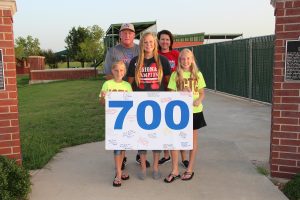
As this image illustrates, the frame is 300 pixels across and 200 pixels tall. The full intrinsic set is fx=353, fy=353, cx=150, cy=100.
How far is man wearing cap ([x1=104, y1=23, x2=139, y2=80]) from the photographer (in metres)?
4.44

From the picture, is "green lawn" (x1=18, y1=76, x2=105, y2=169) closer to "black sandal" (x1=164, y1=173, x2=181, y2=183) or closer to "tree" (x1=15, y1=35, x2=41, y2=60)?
"black sandal" (x1=164, y1=173, x2=181, y2=183)

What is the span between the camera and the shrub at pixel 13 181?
343cm

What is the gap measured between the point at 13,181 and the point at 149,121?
1593 mm

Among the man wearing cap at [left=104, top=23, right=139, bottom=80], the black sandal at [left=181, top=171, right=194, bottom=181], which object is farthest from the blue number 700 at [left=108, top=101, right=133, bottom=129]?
the black sandal at [left=181, top=171, right=194, bottom=181]

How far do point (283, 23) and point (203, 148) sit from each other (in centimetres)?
241

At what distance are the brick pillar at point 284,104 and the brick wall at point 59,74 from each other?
101 feet

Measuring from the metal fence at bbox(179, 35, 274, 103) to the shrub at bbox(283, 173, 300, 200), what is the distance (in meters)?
6.06

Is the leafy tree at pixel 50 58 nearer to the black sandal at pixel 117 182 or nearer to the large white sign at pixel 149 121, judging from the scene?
the large white sign at pixel 149 121

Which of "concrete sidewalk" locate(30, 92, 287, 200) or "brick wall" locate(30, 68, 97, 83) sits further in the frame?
"brick wall" locate(30, 68, 97, 83)

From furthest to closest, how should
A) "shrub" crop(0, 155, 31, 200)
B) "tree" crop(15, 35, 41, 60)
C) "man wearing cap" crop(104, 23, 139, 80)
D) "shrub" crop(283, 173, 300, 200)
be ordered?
"tree" crop(15, 35, 41, 60), "man wearing cap" crop(104, 23, 139, 80), "shrub" crop(283, 173, 300, 200), "shrub" crop(0, 155, 31, 200)

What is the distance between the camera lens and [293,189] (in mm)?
3645

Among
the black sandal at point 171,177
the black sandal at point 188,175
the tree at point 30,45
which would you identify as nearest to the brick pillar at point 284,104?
the black sandal at point 188,175

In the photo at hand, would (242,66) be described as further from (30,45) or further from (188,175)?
(30,45)

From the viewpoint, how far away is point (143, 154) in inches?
166
